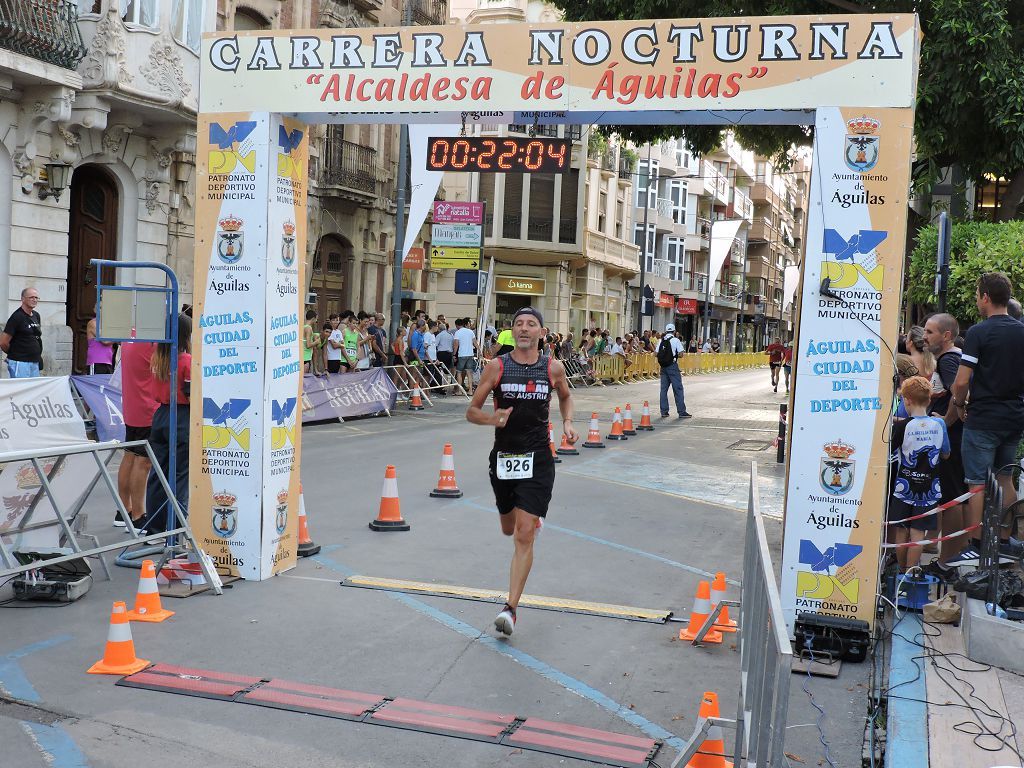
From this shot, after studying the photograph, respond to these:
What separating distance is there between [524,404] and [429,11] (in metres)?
30.3

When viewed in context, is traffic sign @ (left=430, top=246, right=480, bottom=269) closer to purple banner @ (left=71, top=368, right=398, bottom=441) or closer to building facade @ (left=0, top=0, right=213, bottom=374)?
purple banner @ (left=71, top=368, right=398, bottom=441)

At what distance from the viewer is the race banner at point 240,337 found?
302 inches

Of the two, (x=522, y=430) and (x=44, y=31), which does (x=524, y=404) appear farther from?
(x=44, y=31)

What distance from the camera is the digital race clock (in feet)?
31.6

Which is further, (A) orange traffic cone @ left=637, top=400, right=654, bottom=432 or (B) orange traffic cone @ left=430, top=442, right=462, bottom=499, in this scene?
(A) orange traffic cone @ left=637, top=400, right=654, bottom=432

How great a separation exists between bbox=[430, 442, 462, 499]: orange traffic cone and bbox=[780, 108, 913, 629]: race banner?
5.53m

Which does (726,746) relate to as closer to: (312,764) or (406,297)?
(312,764)

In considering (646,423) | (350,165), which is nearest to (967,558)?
(646,423)

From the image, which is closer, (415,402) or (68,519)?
(68,519)

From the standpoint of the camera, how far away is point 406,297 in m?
34.9

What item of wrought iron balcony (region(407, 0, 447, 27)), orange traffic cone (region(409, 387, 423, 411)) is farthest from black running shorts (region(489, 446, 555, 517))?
wrought iron balcony (region(407, 0, 447, 27))

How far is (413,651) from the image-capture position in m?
6.20

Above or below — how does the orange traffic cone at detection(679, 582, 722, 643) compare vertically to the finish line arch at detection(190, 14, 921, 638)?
below

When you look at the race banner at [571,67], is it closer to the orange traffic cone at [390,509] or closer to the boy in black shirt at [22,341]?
the orange traffic cone at [390,509]
